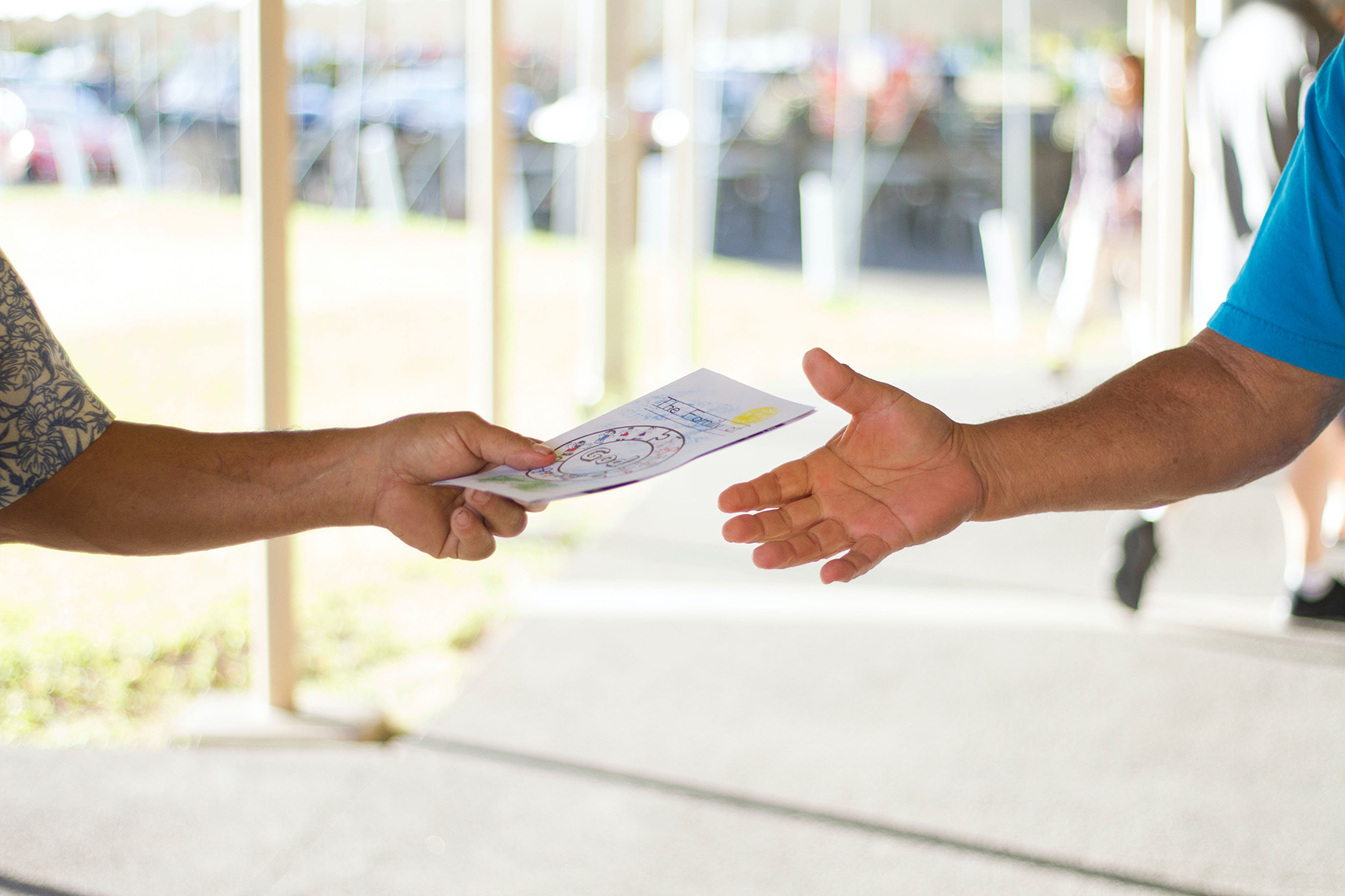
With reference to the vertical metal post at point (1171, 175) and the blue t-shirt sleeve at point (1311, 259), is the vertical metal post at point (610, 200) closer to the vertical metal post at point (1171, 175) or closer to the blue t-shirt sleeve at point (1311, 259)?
the vertical metal post at point (1171, 175)

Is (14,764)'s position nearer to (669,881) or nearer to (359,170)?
(669,881)

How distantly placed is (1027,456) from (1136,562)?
190 cm

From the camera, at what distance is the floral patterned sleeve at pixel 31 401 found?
1.58 meters

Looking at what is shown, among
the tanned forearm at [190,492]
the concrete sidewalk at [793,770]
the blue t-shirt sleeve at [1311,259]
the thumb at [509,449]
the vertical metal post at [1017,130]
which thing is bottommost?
the concrete sidewalk at [793,770]

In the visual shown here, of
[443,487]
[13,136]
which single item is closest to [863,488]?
[443,487]

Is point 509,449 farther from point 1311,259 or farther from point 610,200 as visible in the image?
point 610,200

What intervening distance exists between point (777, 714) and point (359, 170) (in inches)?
540

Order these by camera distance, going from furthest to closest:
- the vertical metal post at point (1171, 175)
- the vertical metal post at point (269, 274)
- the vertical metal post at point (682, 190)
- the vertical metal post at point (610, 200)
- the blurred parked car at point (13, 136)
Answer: the blurred parked car at point (13, 136), the vertical metal post at point (682, 190), the vertical metal post at point (610, 200), the vertical metal post at point (1171, 175), the vertical metal post at point (269, 274)

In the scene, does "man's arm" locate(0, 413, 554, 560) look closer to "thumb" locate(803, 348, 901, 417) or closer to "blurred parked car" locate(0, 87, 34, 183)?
"thumb" locate(803, 348, 901, 417)

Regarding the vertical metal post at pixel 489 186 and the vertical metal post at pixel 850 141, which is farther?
the vertical metal post at pixel 850 141

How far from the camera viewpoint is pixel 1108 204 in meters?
7.54

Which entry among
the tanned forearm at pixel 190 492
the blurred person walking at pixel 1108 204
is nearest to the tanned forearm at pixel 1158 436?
the tanned forearm at pixel 190 492

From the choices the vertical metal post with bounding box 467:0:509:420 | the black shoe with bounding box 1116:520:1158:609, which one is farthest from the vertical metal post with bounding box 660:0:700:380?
the black shoe with bounding box 1116:520:1158:609

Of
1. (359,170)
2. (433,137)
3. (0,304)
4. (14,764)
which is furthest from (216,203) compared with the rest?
(0,304)
